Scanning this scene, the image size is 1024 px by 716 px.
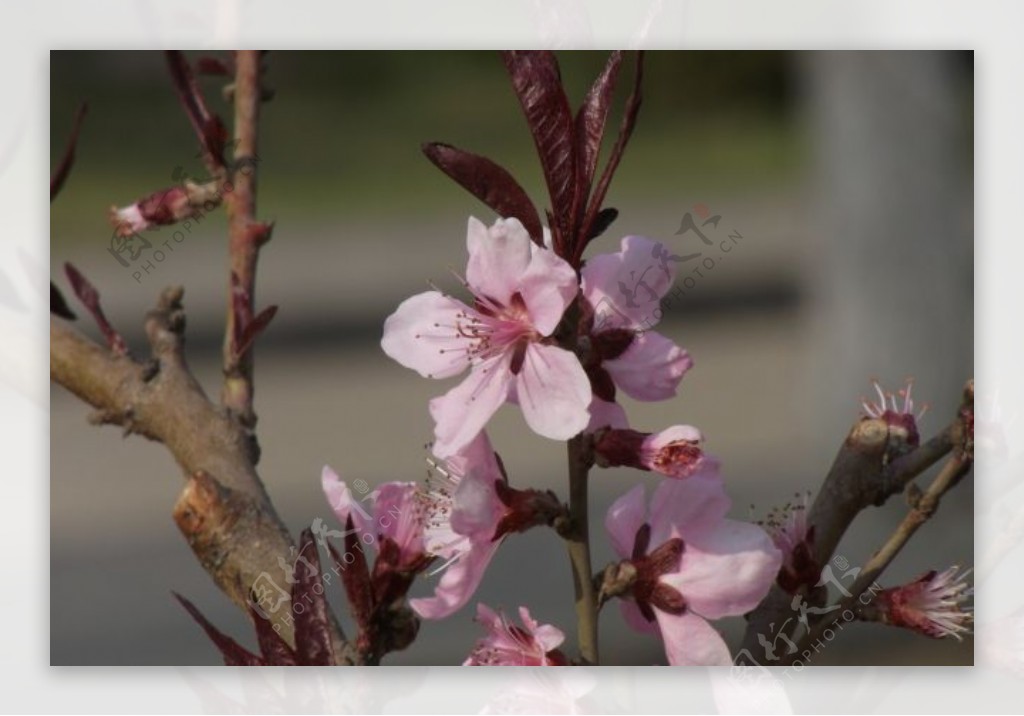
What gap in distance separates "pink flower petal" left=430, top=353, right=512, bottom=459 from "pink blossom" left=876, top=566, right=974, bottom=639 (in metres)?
0.30

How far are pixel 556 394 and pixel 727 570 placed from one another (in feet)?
0.48

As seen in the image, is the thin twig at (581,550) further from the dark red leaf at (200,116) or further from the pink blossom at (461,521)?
the dark red leaf at (200,116)

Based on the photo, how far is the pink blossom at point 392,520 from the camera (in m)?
0.85

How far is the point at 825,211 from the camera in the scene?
175cm

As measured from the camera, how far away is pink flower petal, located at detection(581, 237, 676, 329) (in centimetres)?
78

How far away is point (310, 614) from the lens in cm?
84

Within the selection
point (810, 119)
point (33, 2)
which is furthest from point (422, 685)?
point (810, 119)

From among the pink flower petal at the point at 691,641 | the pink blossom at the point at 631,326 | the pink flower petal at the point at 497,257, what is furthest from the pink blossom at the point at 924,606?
the pink flower petal at the point at 497,257

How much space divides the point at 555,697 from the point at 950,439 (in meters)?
0.29

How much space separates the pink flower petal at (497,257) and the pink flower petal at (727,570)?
0.18 meters

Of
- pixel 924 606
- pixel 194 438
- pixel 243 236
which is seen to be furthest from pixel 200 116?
pixel 924 606

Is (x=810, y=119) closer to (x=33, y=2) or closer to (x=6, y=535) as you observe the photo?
(x=33, y=2)

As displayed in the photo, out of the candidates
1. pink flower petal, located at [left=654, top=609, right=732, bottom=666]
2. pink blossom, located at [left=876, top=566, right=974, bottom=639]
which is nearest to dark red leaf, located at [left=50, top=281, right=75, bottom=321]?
pink flower petal, located at [left=654, top=609, right=732, bottom=666]

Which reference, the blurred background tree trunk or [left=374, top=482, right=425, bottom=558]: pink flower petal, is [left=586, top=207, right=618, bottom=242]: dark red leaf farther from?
the blurred background tree trunk
